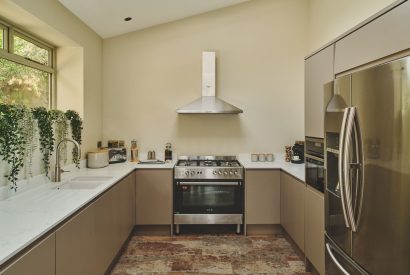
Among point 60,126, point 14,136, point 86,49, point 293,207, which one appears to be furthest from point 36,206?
point 293,207

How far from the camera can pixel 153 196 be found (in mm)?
3312

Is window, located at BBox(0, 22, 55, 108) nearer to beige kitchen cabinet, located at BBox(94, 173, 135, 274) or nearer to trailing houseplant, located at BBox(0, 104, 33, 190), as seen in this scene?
trailing houseplant, located at BBox(0, 104, 33, 190)

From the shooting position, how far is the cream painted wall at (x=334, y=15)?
266 cm

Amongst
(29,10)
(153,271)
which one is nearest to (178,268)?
(153,271)

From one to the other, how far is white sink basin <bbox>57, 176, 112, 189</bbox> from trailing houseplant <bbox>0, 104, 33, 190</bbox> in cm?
46

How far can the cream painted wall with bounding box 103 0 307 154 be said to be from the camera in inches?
152

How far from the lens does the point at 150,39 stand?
3.87 m

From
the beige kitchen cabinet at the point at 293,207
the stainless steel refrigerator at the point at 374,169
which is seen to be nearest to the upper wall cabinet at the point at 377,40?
the stainless steel refrigerator at the point at 374,169

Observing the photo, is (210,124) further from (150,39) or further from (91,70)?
(91,70)

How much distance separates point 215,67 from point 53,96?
207 centimetres

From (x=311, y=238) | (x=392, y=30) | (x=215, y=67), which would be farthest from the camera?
(x=215, y=67)

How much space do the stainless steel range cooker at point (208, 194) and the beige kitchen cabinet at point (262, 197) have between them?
9cm

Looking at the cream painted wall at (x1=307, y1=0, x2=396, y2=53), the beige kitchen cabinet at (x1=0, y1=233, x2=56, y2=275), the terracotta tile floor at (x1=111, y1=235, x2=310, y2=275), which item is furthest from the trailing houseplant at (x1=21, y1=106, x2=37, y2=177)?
the cream painted wall at (x1=307, y1=0, x2=396, y2=53)

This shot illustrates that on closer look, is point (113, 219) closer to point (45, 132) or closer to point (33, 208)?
point (33, 208)
